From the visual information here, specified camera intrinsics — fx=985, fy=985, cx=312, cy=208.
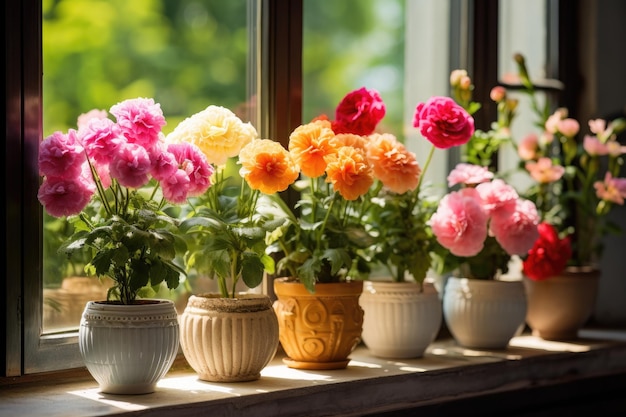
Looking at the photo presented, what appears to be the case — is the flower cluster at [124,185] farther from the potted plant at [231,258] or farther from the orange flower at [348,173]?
the orange flower at [348,173]

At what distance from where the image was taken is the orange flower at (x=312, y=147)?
6.81 feet

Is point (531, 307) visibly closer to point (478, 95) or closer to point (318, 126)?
point (478, 95)

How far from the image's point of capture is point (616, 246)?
3.30 metres

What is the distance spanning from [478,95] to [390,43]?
0.34 metres

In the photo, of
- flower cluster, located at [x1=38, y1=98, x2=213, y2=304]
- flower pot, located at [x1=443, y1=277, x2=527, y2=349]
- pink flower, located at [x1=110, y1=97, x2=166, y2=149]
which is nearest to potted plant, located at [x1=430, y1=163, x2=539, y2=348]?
flower pot, located at [x1=443, y1=277, x2=527, y2=349]

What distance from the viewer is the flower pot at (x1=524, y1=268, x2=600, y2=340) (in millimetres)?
2811

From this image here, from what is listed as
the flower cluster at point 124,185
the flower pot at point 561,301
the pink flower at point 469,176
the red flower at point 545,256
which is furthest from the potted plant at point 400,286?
the flower cluster at point 124,185

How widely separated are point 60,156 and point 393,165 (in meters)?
0.75

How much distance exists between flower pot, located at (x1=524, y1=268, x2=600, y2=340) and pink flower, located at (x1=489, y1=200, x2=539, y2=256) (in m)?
0.37

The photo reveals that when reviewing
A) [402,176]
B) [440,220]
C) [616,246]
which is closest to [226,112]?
[402,176]

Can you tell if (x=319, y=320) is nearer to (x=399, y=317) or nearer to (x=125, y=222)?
(x=399, y=317)

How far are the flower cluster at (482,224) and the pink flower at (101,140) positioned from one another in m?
0.87

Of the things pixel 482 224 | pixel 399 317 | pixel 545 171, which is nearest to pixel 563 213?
pixel 545 171

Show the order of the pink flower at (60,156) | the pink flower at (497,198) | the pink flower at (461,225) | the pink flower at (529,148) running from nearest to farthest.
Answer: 1. the pink flower at (60,156)
2. the pink flower at (461,225)
3. the pink flower at (497,198)
4. the pink flower at (529,148)
